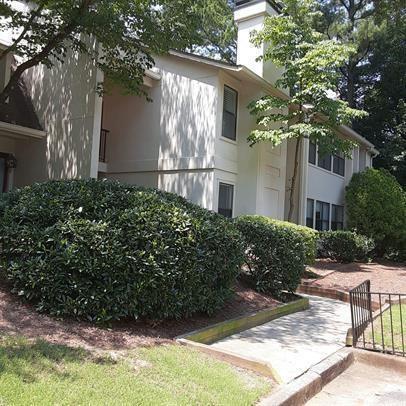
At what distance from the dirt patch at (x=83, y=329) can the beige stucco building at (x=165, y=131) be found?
7.48 m

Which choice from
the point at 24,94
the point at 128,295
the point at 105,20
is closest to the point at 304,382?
the point at 128,295

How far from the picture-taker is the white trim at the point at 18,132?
12828 mm

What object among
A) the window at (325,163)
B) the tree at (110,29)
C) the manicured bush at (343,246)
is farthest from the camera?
the window at (325,163)

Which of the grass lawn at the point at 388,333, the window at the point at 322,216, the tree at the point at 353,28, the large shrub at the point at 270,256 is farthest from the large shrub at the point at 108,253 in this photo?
the tree at the point at 353,28

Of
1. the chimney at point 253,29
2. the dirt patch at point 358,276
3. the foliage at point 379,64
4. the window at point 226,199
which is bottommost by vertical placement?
the dirt patch at point 358,276

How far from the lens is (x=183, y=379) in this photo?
4711mm

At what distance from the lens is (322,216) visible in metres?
21.0

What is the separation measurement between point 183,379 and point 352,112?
11694 mm

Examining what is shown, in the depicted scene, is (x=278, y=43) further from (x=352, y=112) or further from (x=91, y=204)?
(x=91, y=204)

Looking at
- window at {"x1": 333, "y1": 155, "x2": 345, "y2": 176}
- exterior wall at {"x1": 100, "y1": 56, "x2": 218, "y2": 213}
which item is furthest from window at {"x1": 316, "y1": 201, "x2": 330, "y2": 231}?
exterior wall at {"x1": 100, "y1": 56, "x2": 218, "y2": 213}

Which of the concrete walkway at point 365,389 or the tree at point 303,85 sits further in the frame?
the tree at point 303,85

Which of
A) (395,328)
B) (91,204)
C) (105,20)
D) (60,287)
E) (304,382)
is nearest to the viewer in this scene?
(304,382)

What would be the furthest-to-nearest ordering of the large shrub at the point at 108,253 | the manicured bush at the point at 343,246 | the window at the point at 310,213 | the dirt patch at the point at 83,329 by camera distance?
the window at the point at 310,213 < the manicured bush at the point at 343,246 < the large shrub at the point at 108,253 < the dirt patch at the point at 83,329

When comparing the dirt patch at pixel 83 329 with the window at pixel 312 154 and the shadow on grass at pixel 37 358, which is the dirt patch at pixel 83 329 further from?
the window at pixel 312 154
